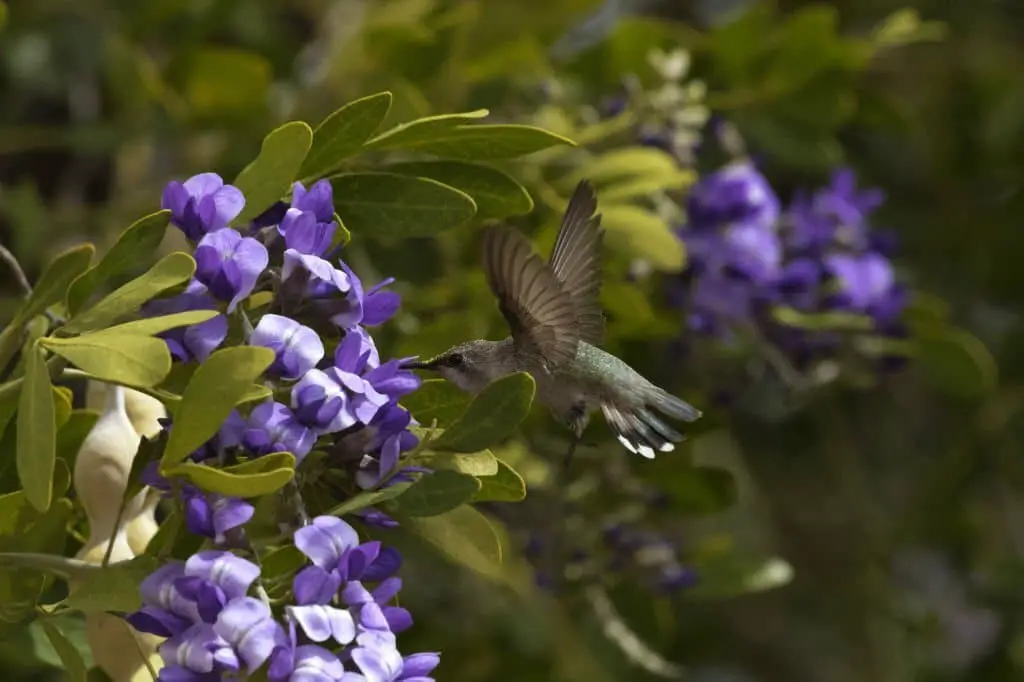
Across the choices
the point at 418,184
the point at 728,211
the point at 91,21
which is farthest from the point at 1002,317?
the point at 418,184

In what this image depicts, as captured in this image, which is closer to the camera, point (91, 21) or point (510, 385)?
point (510, 385)

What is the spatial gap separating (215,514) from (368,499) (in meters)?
0.09

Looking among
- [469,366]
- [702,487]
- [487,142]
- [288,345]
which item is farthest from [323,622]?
[702,487]

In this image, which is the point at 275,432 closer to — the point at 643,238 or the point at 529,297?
the point at 529,297

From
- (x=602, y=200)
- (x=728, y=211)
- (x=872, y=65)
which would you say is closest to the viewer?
(x=602, y=200)

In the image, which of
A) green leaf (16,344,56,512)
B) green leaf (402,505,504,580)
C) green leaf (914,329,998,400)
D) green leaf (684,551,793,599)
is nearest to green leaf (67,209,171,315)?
green leaf (16,344,56,512)

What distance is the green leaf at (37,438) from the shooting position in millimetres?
731

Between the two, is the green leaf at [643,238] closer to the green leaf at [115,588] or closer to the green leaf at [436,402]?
the green leaf at [436,402]

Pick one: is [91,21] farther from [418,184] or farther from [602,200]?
[418,184]

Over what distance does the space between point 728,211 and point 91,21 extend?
92 cm

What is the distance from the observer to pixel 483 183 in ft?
3.34

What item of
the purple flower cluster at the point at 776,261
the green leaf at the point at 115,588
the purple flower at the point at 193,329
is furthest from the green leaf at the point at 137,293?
the purple flower cluster at the point at 776,261

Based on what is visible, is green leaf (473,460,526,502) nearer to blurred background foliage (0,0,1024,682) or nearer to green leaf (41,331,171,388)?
green leaf (41,331,171,388)

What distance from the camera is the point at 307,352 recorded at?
76 cm
